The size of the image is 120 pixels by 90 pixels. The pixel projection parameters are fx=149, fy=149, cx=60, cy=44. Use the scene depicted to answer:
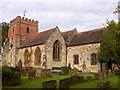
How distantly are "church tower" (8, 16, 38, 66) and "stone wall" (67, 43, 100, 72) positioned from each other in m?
13.5

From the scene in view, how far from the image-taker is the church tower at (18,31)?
34.4 meters

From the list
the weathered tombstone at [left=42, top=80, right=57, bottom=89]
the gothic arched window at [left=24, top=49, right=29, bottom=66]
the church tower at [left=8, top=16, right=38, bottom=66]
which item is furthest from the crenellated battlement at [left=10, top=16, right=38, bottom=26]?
the weathered tombstone at [left=42, top=80, right=57, bottom=89]

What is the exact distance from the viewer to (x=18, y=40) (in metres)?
35.1

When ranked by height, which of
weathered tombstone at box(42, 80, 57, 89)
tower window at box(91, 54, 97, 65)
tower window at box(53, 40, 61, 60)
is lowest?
weathered tombstone at box(42, 80, 57, 89)

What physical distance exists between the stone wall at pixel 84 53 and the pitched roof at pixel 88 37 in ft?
2.28

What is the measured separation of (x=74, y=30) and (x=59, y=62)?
8.04 meters

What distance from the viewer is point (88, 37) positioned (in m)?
26.0

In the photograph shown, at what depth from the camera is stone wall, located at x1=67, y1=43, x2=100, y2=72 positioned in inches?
928

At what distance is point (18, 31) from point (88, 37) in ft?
58.7

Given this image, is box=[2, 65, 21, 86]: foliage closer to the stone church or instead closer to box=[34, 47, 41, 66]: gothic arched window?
the stone church

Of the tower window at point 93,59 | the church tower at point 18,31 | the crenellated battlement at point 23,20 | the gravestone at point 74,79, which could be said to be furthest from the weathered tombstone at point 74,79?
the crenellated battlement at point 23,20

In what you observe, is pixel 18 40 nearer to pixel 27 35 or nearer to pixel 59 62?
pixel 27 35

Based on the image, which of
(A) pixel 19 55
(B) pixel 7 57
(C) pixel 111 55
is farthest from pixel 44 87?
(B) pixel 7 57

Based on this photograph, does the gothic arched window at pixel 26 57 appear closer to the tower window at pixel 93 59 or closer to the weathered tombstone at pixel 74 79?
the tower window at pixel 93 59
